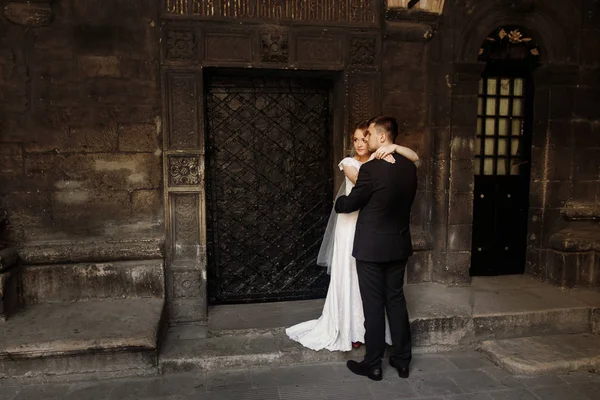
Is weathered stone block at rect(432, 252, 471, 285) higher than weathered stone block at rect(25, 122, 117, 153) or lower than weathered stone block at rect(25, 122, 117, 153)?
lower

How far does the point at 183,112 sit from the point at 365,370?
3022 millimetres

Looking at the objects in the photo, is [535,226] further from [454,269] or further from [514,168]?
[454,269]

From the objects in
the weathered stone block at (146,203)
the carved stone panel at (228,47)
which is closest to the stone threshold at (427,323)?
the weathered stone block at (146,203)

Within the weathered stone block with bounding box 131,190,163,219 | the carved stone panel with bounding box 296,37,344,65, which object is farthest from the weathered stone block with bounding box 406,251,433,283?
the weathered stone block with bounding box 131,190,163,219

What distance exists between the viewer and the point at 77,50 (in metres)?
4.57

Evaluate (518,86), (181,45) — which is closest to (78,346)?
(181,45)

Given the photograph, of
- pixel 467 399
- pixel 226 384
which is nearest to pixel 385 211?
pixel 467 399

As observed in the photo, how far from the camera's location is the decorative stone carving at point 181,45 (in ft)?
15.3

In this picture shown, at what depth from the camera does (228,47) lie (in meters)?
4.77

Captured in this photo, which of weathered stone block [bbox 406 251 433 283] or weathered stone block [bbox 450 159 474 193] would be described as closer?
weathered stone block [bbox 450 159 474 193]

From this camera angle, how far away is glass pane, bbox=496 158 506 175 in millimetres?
5844

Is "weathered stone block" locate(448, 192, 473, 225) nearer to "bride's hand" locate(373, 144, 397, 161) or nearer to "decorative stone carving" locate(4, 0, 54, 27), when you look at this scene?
"bride's hand" locate(373, 144, 397, 161)

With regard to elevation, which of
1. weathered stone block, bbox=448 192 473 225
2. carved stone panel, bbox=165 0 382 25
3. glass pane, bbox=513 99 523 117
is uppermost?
carved stone panel, bbox=165 0 382 25

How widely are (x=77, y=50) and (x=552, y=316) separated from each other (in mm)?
5492
